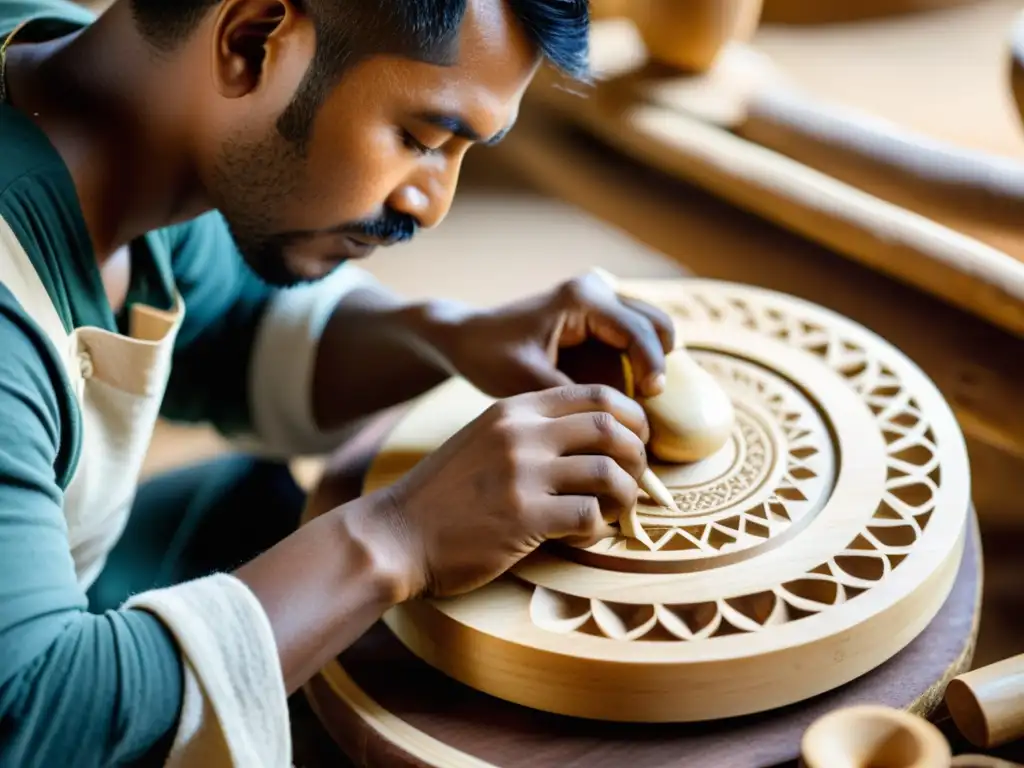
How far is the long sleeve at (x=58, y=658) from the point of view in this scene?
577mm

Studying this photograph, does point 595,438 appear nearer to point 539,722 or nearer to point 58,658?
point 539,722

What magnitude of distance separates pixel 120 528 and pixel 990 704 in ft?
2.26

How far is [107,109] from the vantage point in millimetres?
798

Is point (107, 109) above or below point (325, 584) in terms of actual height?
above

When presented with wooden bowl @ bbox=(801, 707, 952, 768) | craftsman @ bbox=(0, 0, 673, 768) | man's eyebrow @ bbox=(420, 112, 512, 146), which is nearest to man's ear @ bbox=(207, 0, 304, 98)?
craftsman @ bbox=(0, 0, 673, 768)

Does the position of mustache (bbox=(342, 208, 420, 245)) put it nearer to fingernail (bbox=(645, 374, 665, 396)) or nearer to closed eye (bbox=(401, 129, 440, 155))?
closed eye (bbox=(401, 129, 440, 155))

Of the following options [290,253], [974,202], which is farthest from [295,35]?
[974,202]

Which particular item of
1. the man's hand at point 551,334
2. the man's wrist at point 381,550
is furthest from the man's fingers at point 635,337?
the man's wrist at point 381,550

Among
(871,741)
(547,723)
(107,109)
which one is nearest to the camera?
(871,741)

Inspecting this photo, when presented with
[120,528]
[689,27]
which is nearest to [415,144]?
[120,528]

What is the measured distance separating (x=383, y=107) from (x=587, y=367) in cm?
27

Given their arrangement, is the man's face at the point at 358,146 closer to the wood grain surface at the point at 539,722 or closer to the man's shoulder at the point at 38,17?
the man's shoulder at the point at 38,17

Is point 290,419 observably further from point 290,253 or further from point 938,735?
point 938,735

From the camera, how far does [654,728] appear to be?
26.3 inches
